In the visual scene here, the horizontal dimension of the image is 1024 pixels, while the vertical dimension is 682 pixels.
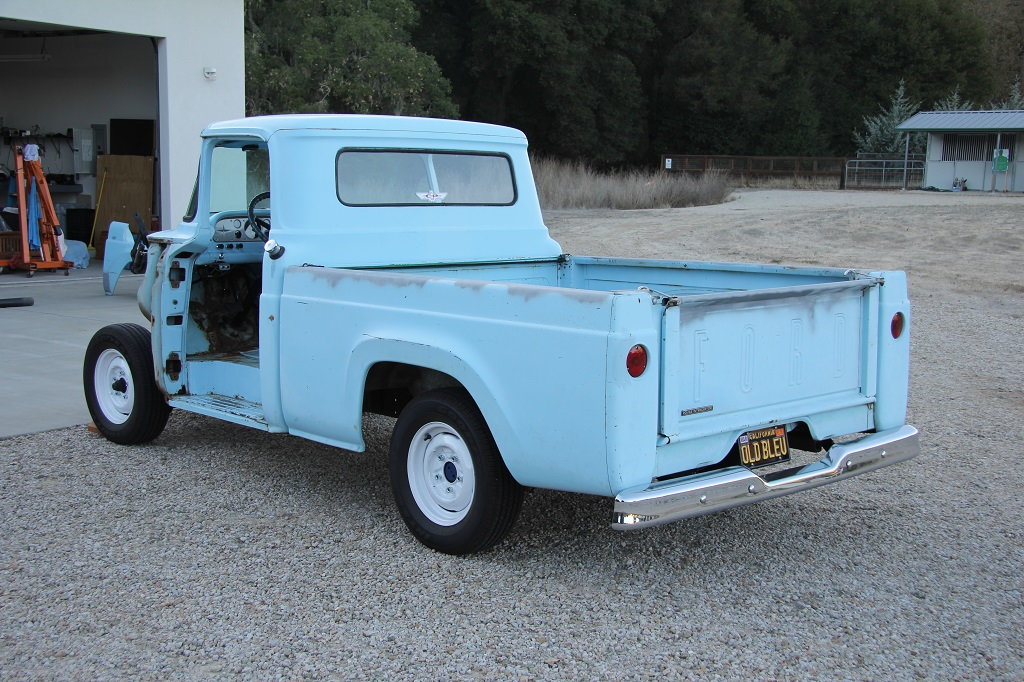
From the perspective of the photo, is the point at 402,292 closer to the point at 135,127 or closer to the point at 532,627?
the point at 532,627

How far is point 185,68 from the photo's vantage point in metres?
14.7

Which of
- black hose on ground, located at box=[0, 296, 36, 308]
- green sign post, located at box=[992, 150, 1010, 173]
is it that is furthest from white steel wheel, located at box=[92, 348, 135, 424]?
green sign post, located at box=[992, 150, 1010, 173]

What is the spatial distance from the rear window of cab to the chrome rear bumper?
2490 millimetres

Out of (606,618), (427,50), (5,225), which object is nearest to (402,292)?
(606,618)

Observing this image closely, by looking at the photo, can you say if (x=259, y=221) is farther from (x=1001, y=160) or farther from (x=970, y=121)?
(x=970, y=121)

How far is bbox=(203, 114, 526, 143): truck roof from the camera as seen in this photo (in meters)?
5.58

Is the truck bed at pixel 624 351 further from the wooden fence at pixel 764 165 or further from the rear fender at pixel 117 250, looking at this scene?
the wooden fence at pixel 764 165

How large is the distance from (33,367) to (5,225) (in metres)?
7.16

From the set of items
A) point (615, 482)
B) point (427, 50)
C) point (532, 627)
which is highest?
point (427, 50)

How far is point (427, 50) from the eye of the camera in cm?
5056

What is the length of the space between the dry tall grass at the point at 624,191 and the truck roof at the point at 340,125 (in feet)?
76.6

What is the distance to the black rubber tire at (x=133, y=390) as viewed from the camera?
6230 millimetres

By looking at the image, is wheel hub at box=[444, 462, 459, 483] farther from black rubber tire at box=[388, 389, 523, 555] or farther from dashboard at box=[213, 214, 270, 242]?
dashboard at box=[213, 214, 270, 242]

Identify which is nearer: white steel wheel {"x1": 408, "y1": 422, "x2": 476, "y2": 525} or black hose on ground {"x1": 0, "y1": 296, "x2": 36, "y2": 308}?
white steel wheel {"x1": 408, "y1": 422, "x2": 476, "y2": 525}
